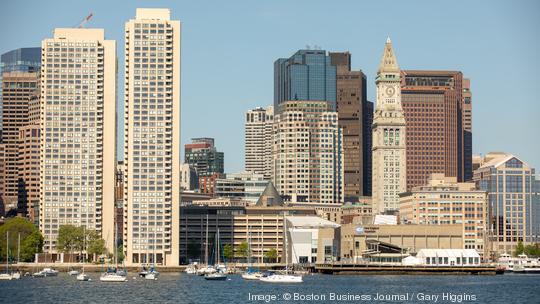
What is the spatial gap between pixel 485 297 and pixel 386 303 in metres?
23.1

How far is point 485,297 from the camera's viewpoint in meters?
198

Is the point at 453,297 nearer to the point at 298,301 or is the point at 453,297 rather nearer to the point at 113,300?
the point at 298,301

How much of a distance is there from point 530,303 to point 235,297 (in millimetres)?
45247

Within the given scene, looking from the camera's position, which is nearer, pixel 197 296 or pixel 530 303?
pixel 530 303

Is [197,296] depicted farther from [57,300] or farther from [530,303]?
[530,303]

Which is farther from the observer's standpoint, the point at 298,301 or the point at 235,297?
the point at 235,297

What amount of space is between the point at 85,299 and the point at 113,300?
16.8 ft

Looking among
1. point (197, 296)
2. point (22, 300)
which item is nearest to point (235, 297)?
point (197, 296)

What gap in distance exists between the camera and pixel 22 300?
7525 inches

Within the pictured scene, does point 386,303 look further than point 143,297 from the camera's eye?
No

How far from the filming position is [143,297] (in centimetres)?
19625

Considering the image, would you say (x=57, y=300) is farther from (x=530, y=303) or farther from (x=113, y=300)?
(x=530, y=303)

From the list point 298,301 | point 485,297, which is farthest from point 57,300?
point 485,297

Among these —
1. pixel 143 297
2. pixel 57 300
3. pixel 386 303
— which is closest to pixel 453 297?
pixel 386 303
